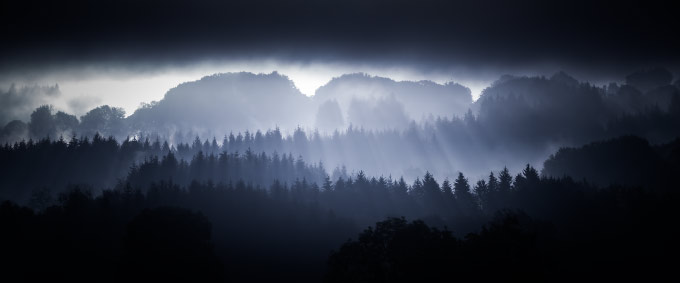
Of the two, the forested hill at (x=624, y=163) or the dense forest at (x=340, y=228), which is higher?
the forested hill at (x=624, y=163)

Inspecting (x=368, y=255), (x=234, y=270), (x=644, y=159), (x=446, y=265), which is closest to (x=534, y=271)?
(x=446, y=265)

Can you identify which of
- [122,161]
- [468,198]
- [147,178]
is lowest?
[468,198]

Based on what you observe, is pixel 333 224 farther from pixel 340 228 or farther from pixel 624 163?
pixel 624 163

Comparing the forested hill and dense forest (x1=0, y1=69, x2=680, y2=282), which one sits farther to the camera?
the forested hill

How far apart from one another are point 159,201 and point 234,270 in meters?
35.3

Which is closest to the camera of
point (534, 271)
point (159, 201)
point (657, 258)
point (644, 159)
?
point (534, 271)

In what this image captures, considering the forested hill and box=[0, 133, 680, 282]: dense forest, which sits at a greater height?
the forested hill

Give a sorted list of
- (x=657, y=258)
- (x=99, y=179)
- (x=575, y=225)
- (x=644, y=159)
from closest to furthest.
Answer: (x=657, y=258)
(x=575, y=225)
(x=644, y=159)
(x=99, y=179)

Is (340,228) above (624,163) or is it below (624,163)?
below

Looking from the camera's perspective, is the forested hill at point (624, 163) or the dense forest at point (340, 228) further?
the forested hill at point (624, 163)

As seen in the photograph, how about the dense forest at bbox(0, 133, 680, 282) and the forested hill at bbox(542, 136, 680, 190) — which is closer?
the dense forest at bbox(0, 133, 680, 282)

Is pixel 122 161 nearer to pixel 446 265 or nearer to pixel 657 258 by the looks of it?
pixel 446 265

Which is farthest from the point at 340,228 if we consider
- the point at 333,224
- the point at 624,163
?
the point at 624,163

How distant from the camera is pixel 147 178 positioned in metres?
150
